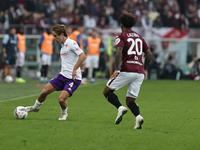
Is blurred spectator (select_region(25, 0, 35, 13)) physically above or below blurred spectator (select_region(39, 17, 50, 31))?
above

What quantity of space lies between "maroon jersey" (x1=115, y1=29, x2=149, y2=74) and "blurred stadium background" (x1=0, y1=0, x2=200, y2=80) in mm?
12820

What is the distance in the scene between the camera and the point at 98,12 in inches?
905

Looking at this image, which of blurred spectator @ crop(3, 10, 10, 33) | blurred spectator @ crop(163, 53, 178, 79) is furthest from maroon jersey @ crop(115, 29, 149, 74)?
blurred spectator @ crop(3, 10, 10, 33)

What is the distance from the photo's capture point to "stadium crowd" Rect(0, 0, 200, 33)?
21.5 metres

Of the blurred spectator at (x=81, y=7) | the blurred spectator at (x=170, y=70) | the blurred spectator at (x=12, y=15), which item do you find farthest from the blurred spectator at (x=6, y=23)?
the blurred spectator at (x=170, y=70)

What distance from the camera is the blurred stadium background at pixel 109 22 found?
20.4 meters

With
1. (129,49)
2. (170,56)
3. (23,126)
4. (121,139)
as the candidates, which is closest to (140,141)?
(121,139)

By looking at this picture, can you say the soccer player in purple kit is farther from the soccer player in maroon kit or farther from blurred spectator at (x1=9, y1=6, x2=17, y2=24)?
blurred spectator at (x1=9, y1=6, x2=17, y2=24)

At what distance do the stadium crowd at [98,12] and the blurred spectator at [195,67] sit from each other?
2551mm

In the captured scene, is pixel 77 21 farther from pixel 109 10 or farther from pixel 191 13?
pixel 191 13

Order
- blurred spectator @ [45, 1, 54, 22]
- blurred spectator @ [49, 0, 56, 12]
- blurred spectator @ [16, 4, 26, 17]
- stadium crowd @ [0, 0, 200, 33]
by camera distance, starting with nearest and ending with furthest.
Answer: stadium crowd @ [0, 0, 200, 33] < blurred spectator @ [16, 4, 26, 17] < blurred spectator @ [45, 1, 54, 22] < blurred spectator @ [49, 0, 56, 12]

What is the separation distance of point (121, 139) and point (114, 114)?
2677 mm

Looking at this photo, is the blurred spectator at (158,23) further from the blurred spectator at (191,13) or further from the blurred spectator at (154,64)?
→ the blurred spectator at (191,13)

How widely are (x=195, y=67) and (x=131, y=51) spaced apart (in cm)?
1458
